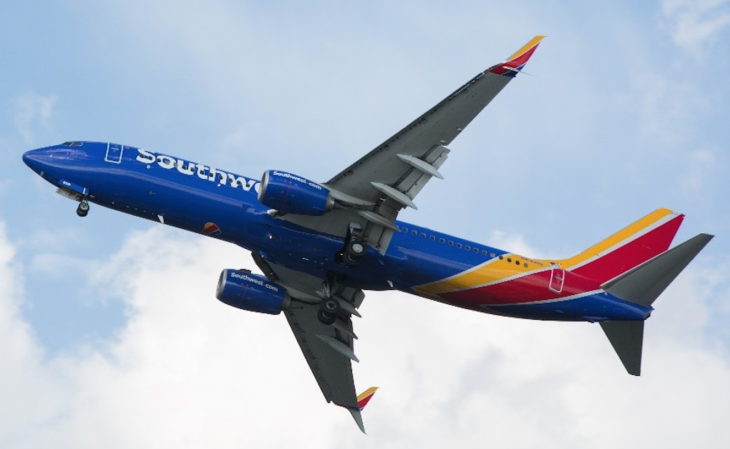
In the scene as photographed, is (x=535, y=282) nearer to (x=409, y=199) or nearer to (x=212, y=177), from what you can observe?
(x=409, y=199)

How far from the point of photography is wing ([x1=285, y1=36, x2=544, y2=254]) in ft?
165

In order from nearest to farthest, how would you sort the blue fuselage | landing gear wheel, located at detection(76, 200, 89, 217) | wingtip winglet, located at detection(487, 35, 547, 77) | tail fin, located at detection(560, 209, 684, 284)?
wingtip winglet, located at detection(487, 35, 547, 77), the blue fuselage, landing gear wheel, located at detection(76, 200, 89, 217), tail fin, located at detection(560, 209, 684, 284)

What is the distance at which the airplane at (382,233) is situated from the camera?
52469 mm

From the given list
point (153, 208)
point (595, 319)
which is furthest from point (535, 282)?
point (153, 208)

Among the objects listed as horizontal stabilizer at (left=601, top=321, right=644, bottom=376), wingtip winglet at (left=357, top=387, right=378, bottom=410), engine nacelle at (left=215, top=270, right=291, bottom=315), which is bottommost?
wingtip winglet at (left=357, top=387, right=378, bottom=410)

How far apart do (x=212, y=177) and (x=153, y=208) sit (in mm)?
3157

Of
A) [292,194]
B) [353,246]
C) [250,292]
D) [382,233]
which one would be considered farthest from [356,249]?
[250,292]

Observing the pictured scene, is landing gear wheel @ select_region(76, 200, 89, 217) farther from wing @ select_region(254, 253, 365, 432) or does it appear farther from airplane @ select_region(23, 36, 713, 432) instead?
wing @ select_region(254, 253, 365, 432)

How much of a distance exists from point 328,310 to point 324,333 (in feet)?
24.7

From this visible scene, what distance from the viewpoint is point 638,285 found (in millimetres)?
57156

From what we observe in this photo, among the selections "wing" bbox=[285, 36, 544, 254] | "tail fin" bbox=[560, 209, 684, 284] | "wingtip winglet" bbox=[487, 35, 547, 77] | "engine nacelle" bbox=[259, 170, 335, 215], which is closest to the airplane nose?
"engine nacelle" bbox=[259, 170, 335, 215]

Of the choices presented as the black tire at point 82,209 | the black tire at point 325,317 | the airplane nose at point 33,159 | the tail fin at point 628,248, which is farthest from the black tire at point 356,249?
the airplane nose at point 33,159

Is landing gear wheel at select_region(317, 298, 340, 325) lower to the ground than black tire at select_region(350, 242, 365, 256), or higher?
lower

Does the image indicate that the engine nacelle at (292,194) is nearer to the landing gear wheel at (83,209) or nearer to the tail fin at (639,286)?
the landing gear wheel at (83,209)
